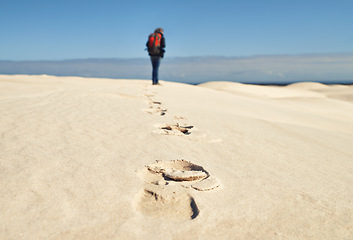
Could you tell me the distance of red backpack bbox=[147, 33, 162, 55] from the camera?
7.64 meters

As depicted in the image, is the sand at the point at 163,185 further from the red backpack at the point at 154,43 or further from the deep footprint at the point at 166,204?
the red backpack at the point at 154,43

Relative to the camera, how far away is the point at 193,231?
1.04 metres

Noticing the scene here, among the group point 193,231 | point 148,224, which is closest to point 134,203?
point 148,224

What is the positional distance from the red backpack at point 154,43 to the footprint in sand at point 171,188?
20.9ft

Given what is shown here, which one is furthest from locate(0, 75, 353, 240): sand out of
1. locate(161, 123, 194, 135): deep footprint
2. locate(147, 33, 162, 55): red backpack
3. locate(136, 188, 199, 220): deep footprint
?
locate(147, 33, 162, 55): red backpack

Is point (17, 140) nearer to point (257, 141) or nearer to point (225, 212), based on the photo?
point (225, 212)

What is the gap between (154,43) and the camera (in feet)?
25.0

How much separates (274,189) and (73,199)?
976 millimetres

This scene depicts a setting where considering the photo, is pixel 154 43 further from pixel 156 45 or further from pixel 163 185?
pixel 163 185

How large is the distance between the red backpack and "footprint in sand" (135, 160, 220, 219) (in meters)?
6.36

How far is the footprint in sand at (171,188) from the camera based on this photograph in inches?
46.8

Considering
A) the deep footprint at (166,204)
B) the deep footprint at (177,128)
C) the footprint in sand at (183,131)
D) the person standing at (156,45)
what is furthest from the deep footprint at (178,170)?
the person standing at (156,45)

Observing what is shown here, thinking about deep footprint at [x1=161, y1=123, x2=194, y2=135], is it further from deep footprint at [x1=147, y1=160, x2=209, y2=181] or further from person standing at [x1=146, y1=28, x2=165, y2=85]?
person standing at [x1=146, y1=28, x2=165, y2=85]

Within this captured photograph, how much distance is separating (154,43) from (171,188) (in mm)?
6756
